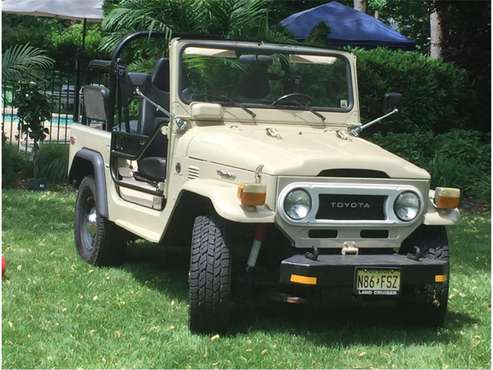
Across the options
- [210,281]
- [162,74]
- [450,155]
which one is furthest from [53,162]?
[210,281]

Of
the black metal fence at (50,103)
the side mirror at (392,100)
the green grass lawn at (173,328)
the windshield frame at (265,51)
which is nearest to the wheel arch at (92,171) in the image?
the green grass lawn at (173,328)

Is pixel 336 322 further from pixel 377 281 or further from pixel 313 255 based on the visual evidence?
pixel 313 255

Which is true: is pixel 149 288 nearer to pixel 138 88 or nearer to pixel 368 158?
pixel 138 88

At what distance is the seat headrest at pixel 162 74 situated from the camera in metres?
6.10

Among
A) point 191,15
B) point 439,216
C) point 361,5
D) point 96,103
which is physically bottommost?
point 439,216

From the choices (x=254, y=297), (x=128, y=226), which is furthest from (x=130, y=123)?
(x=254, y=297)

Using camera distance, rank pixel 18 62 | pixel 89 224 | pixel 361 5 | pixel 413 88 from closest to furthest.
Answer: pixel 89 224 → pixel 18 62 → pixel 413 88 → pixel 361 5

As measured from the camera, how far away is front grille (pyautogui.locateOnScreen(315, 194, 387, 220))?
16.6 ft

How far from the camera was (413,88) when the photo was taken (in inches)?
557

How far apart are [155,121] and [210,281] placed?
212 cm

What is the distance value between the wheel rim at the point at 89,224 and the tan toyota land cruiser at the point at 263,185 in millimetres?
126

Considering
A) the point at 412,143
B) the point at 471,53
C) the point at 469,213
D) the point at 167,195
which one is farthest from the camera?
the point at 471,53

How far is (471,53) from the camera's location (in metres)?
15.7

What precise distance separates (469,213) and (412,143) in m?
2.05
